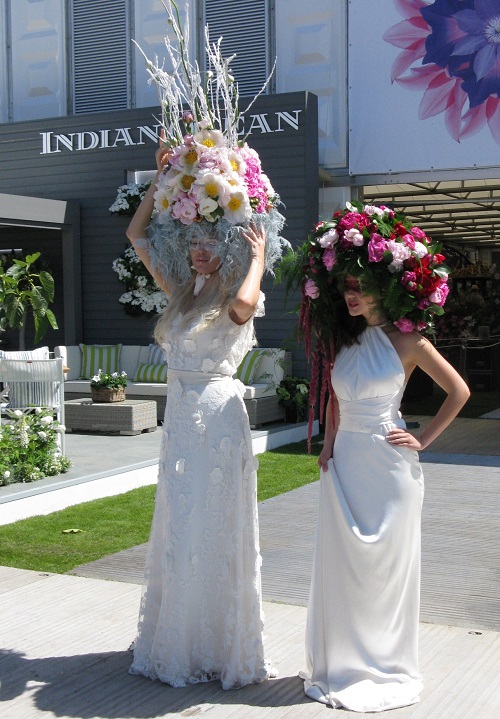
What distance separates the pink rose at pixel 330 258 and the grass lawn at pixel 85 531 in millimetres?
2995

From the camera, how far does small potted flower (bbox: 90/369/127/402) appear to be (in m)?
10.8

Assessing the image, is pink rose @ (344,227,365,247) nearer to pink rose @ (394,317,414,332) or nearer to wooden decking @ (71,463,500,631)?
pink rose @ (394,317,414,332)

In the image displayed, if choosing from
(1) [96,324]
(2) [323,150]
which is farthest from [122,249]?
(2) [323,150]

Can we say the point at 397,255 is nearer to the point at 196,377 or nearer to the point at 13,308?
the point at 196,377

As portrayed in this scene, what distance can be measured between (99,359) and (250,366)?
256 centimetres

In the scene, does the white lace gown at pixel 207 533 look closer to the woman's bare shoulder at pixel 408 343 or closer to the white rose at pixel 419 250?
the woman's bare shoulder at pixel 408 343

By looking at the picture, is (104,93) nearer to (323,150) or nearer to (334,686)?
(323,150)

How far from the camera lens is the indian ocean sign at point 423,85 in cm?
1123

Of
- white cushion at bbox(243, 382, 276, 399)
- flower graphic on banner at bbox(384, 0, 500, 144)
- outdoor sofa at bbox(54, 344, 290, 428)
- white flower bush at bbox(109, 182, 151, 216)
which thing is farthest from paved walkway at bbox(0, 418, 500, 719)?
white flower bush at bbox(109, 182, 151, 216)

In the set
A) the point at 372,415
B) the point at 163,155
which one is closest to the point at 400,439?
the point at 372,415

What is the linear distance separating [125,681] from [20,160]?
11.0 metres

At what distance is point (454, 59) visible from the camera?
11.4 meters

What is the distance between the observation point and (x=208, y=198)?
379cm

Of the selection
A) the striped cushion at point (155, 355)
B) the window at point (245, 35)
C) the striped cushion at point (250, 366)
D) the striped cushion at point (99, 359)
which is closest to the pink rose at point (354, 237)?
the striped cushion at point (250, 366)
